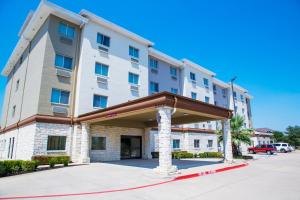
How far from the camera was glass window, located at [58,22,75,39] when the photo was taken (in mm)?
21953

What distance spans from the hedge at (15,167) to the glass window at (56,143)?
11.3ft

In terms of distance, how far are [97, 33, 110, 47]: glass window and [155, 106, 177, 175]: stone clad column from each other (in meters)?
14.4

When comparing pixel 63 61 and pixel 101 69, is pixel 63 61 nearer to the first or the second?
pixel 63 61

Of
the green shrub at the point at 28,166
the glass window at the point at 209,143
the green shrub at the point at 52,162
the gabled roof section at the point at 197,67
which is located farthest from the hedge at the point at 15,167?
the glass window at the point at 209,143

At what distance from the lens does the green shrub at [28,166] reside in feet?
49.3

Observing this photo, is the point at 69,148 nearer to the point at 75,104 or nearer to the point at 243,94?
the point at 75,104

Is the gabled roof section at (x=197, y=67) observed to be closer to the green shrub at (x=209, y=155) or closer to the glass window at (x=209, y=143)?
the glass window at (x=209, y=143)

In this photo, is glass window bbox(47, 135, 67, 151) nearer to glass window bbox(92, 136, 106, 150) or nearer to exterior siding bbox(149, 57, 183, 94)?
glass window bbox(92, 136, 106, 150)

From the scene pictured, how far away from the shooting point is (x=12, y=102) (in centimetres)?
2772

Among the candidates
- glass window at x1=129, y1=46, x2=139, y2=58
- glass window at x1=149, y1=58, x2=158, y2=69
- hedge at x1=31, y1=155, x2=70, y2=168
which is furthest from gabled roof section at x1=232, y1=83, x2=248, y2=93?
hedge at x1=31, y1=155, x2=70, y2=168

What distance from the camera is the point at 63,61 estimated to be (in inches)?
850

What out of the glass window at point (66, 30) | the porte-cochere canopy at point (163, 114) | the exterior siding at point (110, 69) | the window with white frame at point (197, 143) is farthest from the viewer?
the window with white frame at point (197, 143)

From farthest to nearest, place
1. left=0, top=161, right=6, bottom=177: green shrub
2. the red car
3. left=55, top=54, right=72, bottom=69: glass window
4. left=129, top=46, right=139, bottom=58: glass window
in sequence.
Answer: the red car
left=129, top=46, right=139, bottom=58: glass window
left=55, top=54, right=72, bottom=69: glass window
left=0, top=161, right=6, bottom=177: green shrub

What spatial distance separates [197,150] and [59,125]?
71.1 feet
